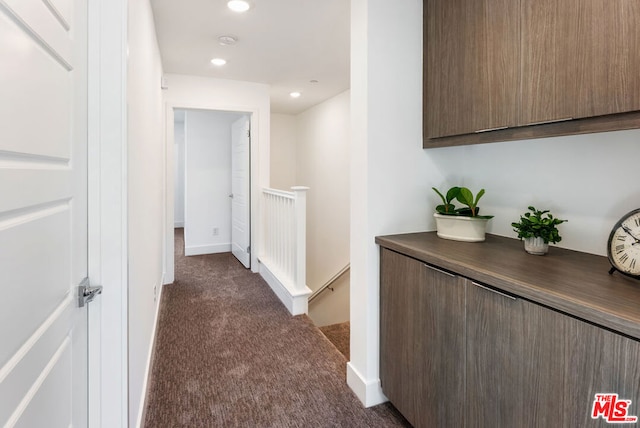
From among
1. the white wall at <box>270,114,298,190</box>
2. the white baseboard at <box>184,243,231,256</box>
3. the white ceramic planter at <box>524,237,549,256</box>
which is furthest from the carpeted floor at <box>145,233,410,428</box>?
the white wall at <box>270,114,298,190</box>

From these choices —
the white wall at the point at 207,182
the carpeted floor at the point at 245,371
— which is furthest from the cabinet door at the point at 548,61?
the white wall at the point at 207,182

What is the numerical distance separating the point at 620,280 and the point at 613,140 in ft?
1.93

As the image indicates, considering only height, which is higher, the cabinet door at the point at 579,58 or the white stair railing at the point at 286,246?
the cabinet door at the point at 579,58

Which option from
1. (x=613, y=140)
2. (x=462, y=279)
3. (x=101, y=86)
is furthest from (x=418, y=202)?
(x=101, y=86)

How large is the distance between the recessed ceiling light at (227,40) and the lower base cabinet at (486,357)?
7.25 feet

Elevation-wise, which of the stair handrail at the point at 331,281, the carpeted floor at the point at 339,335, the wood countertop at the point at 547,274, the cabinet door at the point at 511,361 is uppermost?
the wood countertop at the point at 547,274

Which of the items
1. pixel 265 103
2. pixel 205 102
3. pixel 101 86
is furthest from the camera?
pixel 265 103

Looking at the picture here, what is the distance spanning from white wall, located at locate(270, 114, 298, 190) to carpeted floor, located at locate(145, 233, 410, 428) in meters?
3.10

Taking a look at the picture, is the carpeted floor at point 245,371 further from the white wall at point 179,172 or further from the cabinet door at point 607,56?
the white wall at point 179,172

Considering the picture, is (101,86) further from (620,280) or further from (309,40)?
(309,40)

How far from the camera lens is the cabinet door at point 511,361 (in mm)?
987

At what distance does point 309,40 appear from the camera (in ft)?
9.44

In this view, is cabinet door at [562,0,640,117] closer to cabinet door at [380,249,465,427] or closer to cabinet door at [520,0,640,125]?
cabinet door at [520,0,640,125]

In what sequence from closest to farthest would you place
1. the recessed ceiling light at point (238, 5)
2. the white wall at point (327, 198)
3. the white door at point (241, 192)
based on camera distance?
the recessed ceiling light at point (238, 5) < the white door at point (241, 192) < the white wall at point (327, 198)
